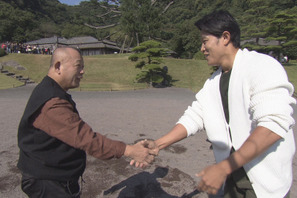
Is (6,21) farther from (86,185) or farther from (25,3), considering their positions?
(86,185)

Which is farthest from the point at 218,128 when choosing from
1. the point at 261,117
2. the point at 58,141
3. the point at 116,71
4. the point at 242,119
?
the point at 116,71

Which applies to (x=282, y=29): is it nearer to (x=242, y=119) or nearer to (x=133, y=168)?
(x=133, y=168)

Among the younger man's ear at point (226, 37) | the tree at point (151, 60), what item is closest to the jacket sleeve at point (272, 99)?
the younger man's ear at point (226, 37)

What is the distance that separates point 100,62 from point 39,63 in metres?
6.48

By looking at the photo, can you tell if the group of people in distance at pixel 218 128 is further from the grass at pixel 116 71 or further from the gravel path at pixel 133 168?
the grass at pixel 116 71

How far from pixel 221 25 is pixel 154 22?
25.9 metres

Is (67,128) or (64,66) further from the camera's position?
(64,66)

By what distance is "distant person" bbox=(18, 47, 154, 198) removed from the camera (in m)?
1.44

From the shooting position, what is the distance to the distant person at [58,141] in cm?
144

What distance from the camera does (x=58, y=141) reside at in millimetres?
1582

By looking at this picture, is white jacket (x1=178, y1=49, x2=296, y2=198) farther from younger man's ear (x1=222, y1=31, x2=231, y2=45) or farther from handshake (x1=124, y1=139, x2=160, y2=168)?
handshake (x1=124, y1=139, x2=160, y2=168)

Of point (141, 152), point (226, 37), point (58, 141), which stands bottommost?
point (141, 152)

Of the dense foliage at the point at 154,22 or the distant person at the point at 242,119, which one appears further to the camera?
the dense foliage at the point at 154,22

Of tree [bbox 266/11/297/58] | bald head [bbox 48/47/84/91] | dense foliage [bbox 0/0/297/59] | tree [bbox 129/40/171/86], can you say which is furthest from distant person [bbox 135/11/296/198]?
tree [bbox 266/11/297/58]
